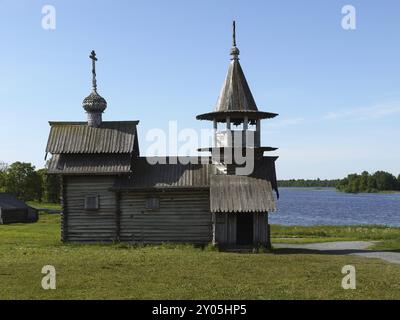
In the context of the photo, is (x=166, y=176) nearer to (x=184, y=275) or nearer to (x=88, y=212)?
(x=88, y=212)

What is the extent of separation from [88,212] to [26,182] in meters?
71.1

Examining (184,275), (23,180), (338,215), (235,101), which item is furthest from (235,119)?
(23,180)

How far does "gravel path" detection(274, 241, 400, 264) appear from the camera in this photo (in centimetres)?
2533

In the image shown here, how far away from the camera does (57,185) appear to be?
9594 centimetres

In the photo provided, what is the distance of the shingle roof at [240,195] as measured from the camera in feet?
86.2

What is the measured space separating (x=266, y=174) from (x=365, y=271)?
399 inches

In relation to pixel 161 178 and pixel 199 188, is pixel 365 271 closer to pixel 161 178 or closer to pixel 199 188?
pixel 199 188

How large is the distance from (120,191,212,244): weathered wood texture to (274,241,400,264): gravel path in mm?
5659

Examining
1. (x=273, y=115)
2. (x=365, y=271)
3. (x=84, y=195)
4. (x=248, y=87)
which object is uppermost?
(x=248, y=87)

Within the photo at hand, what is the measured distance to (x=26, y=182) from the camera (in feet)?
310

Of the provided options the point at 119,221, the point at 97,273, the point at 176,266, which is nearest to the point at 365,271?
the point at 176,266

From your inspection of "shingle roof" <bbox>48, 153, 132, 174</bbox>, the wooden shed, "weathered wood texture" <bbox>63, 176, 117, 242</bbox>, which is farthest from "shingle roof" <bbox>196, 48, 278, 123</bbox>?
the wooden shed

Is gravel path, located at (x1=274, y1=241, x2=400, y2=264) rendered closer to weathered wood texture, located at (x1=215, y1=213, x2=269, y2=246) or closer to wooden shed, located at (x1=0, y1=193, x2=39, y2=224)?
weathered wood texture, located at (x1=215, y1=213, x2=269, y2=246)
